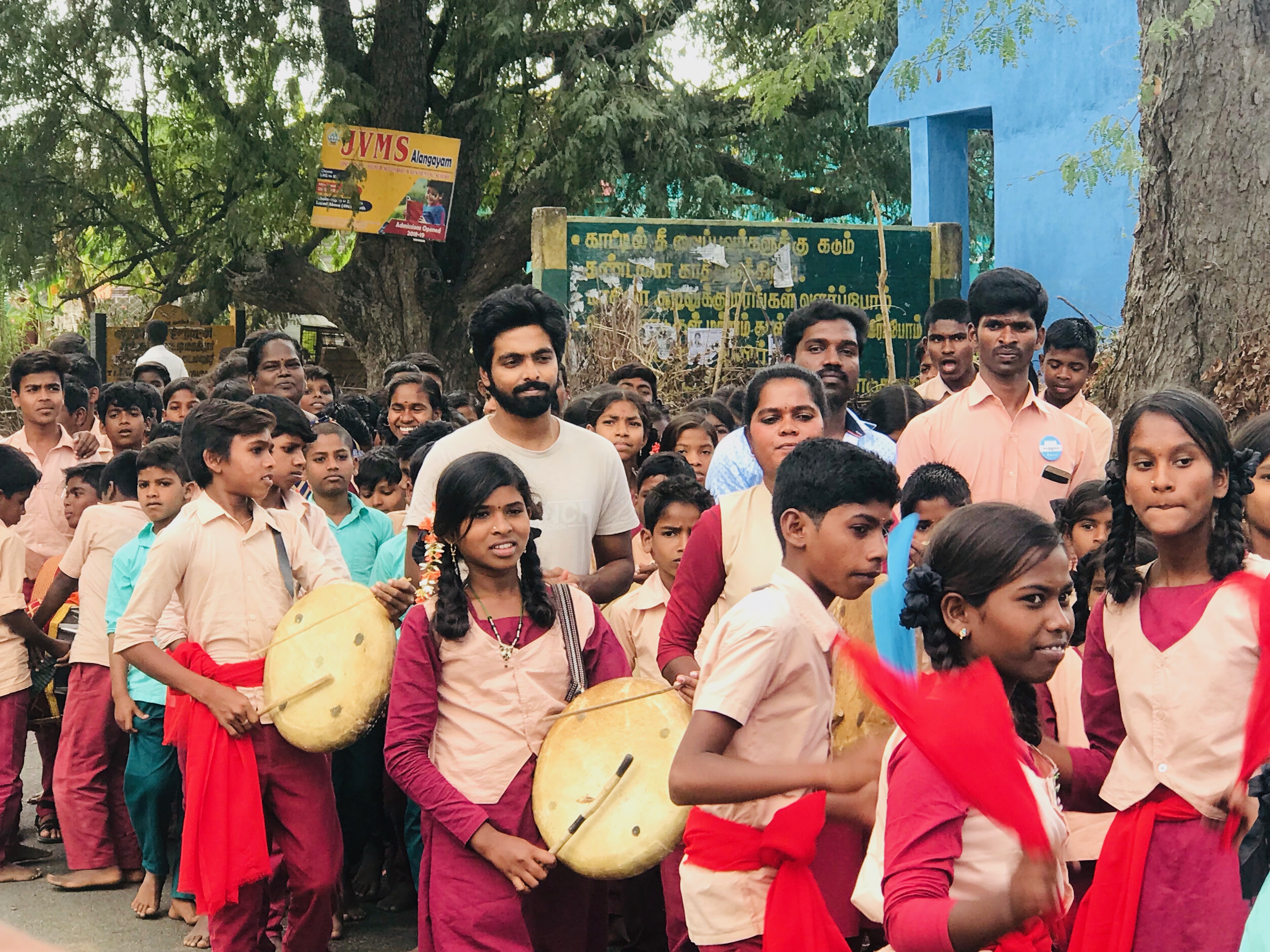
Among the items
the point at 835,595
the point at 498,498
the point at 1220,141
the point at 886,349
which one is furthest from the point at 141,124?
the point at 835,595

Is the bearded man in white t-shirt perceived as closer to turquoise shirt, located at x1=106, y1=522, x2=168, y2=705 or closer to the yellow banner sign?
turquoise shirt, located at x1=106, y1=522, x2=168, y2=705

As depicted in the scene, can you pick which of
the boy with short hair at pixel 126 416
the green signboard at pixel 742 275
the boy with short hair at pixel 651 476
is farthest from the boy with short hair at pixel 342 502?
the green signboard at pixel 742 275

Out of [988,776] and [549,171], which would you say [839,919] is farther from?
[549,171]

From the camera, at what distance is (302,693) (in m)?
4.73

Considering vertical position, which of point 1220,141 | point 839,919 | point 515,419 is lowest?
point 839,919

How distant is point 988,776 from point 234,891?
3.20 meters

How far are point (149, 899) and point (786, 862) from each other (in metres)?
3.68

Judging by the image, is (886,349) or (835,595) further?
(886,349)

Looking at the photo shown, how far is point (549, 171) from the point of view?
635 inches

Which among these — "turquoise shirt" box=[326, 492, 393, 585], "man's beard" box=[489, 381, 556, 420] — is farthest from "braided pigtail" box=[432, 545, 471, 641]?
"turquoise shirt" box=[326, 492, 393, 585]

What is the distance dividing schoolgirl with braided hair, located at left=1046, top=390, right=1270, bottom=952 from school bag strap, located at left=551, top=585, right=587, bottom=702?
1.36 metres

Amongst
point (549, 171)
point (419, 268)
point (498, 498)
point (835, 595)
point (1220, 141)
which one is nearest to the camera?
point (835, 595)

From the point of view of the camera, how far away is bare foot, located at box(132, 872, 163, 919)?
6004mm

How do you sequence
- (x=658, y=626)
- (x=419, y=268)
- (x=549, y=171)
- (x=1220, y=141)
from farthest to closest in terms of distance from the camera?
(x=419, y=268), (x=549, y=171), (x=1220, y=141), (x=658, y=626)
